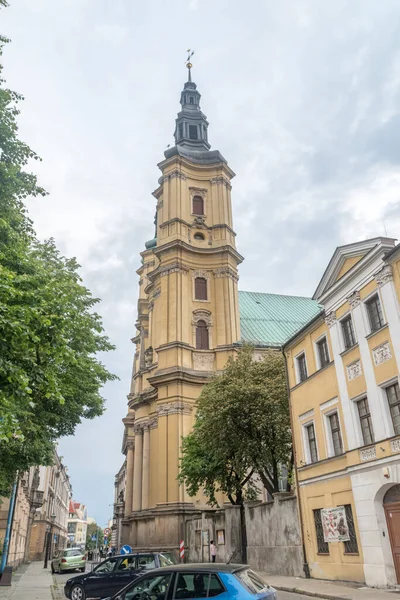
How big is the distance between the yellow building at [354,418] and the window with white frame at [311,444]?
0.13 feet

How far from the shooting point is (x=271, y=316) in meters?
52.6

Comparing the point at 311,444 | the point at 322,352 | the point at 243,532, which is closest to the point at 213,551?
the point at 243,532

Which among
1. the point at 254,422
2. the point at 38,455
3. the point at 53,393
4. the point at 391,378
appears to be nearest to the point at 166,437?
the point at 254,422

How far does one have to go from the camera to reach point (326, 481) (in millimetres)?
17953

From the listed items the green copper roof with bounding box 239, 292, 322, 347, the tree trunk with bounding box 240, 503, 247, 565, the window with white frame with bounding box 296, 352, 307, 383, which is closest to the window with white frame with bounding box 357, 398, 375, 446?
the window with white frame with bounding box 296, 352, 307, 383

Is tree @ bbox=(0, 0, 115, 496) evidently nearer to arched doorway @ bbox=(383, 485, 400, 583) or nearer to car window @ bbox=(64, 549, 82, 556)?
arched doorway @ bbox=(383, 485, 400, 583)

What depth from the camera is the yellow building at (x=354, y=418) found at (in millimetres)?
14969

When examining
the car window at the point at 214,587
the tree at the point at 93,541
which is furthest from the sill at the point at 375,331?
the tree at the point at 93,541

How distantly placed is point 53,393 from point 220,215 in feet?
121

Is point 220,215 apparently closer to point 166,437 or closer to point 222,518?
point 166,437

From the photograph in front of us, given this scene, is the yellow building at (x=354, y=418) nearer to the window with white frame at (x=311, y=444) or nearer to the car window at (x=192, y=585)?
the window with white frame at (x=311, y=444)

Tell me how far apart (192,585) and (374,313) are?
38.5 ft

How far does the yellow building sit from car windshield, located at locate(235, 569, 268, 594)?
27.0 feet

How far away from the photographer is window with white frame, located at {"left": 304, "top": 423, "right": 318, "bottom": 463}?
19.5 metres
